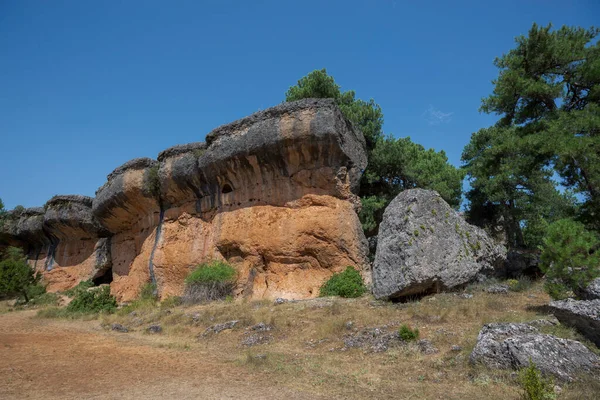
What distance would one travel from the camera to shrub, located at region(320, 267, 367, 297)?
1230 cm

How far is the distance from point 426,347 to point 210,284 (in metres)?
9.86

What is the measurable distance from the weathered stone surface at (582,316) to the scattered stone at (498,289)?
3477 millimetres

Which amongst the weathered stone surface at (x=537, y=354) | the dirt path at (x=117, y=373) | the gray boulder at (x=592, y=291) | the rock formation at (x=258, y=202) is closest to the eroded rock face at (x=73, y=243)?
the rock formation at (x=258, y=202)

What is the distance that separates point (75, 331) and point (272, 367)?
8434 millimetres

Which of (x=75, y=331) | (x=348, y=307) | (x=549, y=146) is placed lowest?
(x=75, y=331)

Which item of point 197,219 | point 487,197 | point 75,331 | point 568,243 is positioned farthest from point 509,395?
point 487,197

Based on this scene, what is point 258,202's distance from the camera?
15750 mm

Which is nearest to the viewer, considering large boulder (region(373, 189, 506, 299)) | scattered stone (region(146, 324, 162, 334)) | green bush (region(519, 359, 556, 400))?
green bush (region(519, 359, 556, 400))

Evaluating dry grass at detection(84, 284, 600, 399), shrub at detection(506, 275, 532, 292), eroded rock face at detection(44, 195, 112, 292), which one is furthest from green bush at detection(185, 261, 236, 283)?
eroded rock face at detection(44, 195, 112, 292)

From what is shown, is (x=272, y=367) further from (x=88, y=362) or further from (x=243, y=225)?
(x=243, y=225)

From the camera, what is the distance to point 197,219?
17438 millimetres

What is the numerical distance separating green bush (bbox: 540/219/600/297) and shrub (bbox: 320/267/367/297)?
558 centimetres

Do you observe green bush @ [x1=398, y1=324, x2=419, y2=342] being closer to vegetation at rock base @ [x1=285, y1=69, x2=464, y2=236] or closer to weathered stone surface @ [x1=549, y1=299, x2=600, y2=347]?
weathered stone surface @ [x1=549, y1=299, x2=600, y2=347]

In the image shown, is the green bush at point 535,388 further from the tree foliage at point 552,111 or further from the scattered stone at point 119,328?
the scattered stone at point 119,328
